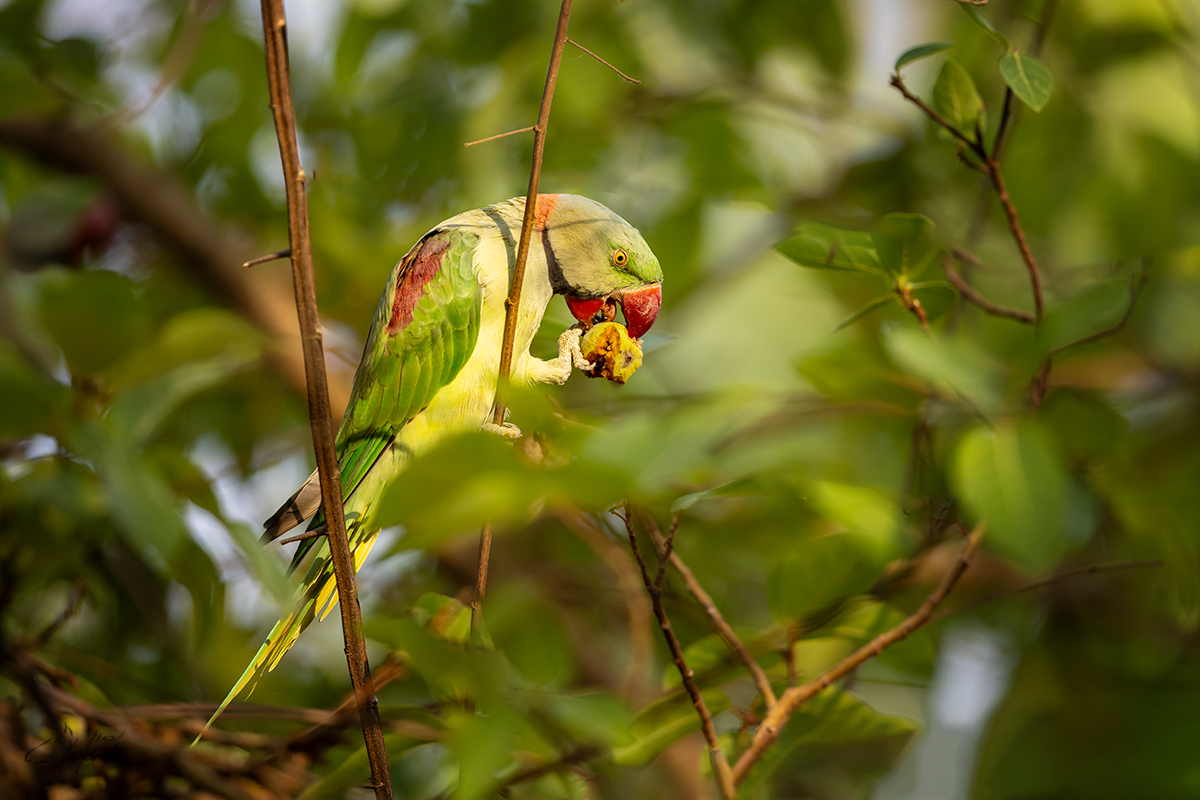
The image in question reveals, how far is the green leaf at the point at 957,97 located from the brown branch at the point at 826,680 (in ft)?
2.01

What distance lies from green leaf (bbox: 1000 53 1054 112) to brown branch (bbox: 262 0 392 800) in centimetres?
92

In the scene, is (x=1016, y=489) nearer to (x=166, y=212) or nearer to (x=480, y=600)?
(x=480, y=600)

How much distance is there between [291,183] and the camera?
0.73 meters

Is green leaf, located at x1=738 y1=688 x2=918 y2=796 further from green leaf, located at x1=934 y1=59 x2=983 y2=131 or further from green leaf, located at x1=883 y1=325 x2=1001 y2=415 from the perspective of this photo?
green leaf, located at x1=934 y1=59 x2=983 y2=131

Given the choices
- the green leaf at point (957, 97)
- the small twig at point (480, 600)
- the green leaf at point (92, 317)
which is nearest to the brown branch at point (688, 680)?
the small twig at point (480, 600)

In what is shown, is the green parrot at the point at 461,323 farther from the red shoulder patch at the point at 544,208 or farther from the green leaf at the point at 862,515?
the green leaf at the point at 862,515

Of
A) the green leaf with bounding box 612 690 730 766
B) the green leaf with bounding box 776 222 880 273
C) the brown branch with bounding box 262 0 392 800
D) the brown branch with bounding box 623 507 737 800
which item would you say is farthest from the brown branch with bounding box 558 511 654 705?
the brown branch with bounding box 262 0 392 800

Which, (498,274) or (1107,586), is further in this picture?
(1107,586)

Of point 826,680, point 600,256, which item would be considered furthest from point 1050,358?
point 600,256

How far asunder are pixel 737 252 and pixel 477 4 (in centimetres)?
117

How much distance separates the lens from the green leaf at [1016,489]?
1087mm

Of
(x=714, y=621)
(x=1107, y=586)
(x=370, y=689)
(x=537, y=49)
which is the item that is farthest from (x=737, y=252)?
(x=370, y=689)

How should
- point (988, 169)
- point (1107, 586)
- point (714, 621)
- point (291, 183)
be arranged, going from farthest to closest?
1. point (1107, 586)
2. point (988, 169)
3. point (714, 621)
4. point (291, 183)

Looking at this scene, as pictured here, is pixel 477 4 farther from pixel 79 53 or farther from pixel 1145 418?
pixel 1145 418
